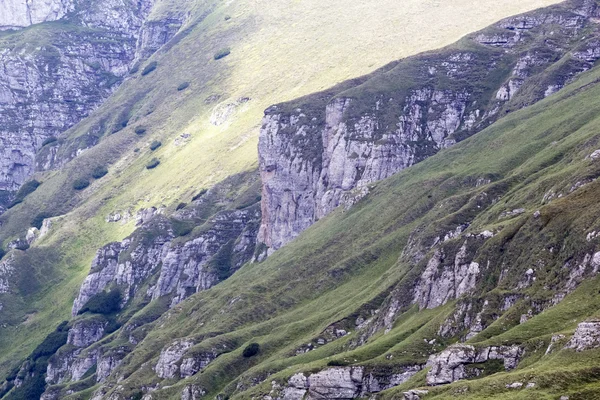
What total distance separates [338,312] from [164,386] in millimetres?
36879

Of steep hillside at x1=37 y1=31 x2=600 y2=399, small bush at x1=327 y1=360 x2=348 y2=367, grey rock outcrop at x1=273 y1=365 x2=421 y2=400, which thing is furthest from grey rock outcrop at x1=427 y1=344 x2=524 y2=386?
small bush at x1=327 y1=360 x2=348 y2=367

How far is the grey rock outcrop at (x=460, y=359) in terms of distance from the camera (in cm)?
11585

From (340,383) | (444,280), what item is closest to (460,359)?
(340,383)

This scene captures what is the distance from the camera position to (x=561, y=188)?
151 metres

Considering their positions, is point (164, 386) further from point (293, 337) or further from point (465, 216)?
point (465, 216)

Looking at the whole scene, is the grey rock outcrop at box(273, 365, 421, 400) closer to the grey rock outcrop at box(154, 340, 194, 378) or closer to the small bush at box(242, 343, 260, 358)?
the small bush at box(242, 343, 260, 358)

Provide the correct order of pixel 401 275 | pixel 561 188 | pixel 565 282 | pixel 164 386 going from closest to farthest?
pixel 565 282, pixel 561 188, pixel 401 275, pixel 164 386

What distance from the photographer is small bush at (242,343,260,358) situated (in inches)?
7037

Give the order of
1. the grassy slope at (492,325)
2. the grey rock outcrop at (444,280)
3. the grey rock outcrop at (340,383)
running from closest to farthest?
1. the grassy slope at (492,325)
2. the grey rock outcrop at (340,383)
3. the grey rock outcrop at (444,280)

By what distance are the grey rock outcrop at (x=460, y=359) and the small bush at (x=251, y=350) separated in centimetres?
6221

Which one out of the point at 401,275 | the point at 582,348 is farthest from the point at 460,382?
the point at 401,275

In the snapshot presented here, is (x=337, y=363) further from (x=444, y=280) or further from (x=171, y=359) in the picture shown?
(x=171, y=359)

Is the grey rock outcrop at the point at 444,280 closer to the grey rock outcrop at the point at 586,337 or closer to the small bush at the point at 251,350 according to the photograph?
the small bush at the point at 251,350

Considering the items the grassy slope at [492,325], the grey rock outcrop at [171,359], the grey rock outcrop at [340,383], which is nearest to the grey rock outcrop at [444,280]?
the grassy slope at [492,325]
